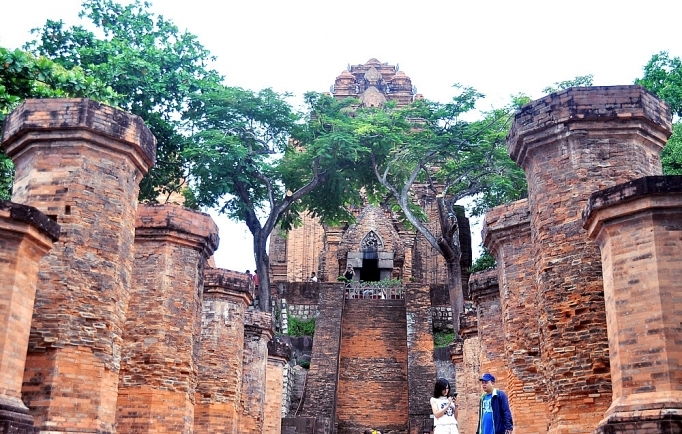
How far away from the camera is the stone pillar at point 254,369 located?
18031 mm

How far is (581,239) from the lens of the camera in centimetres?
962

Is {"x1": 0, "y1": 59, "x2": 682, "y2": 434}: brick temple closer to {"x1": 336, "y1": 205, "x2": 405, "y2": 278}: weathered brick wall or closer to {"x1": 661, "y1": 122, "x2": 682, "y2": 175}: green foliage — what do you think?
{"x1": 661, "y1": 122, "x2": 682, "y2": 175}: green foliage

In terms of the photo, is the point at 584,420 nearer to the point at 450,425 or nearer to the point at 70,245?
the point at 450,425

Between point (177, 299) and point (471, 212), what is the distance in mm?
21388

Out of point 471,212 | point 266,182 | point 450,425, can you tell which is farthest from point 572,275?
point 471,212

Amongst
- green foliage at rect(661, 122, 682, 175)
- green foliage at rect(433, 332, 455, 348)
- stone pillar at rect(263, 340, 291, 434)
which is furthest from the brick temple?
green foliage at rect(433, 332, 455, 348)

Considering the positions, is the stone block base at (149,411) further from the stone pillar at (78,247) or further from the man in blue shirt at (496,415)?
the man in blue shirt at (496,415)

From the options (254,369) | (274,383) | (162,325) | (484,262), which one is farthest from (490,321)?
(484,262)

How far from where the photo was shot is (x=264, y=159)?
26641mm

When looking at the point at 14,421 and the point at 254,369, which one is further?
the point at 254,369

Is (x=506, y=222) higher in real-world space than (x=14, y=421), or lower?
higher

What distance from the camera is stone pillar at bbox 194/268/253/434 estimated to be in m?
15.1

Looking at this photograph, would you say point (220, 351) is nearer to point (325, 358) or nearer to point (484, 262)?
point (325, 358)

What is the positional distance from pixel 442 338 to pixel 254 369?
591 inches
